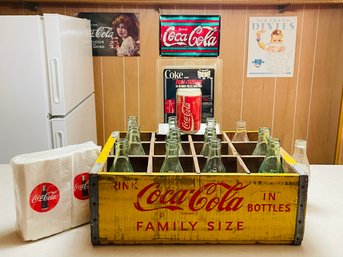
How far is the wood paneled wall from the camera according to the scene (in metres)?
2.91

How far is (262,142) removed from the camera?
1213 millimetres

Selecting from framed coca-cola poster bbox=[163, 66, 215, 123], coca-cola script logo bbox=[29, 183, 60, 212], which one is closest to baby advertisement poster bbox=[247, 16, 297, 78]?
framed coca-cola poster bbox=[163, 66, 215, 123]

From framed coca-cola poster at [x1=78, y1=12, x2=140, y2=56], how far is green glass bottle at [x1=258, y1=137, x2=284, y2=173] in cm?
209

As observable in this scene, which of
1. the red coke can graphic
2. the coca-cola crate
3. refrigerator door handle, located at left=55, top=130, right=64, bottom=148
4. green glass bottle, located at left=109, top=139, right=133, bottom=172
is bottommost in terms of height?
refrigerator door handle, located at left=55, top=130, right=64, bottom=148

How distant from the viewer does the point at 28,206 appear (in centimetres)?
96

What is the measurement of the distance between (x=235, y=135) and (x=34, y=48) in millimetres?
1307

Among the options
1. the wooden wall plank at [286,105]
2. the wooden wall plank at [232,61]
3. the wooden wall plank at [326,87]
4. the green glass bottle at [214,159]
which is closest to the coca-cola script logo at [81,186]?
the green glass bottle at [214,159]

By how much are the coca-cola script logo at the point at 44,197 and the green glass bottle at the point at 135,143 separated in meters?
0.32

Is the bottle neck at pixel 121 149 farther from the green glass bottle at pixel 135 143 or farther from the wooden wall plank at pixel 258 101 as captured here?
the wooden wall plank at pixel 258 101

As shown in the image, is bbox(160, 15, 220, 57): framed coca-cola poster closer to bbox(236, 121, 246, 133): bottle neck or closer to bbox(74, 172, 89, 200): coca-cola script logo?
bbox(236, 121, 246, 133): bottle neck

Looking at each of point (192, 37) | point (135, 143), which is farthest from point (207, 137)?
point (192, 37)

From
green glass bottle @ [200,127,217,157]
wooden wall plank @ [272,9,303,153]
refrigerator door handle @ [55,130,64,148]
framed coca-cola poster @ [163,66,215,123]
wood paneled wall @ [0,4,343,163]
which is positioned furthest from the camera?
wooden wall plank @ [272,9,303,153]

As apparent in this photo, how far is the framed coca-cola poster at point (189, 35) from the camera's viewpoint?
2918 millimetres

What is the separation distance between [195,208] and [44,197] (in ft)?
1.34
